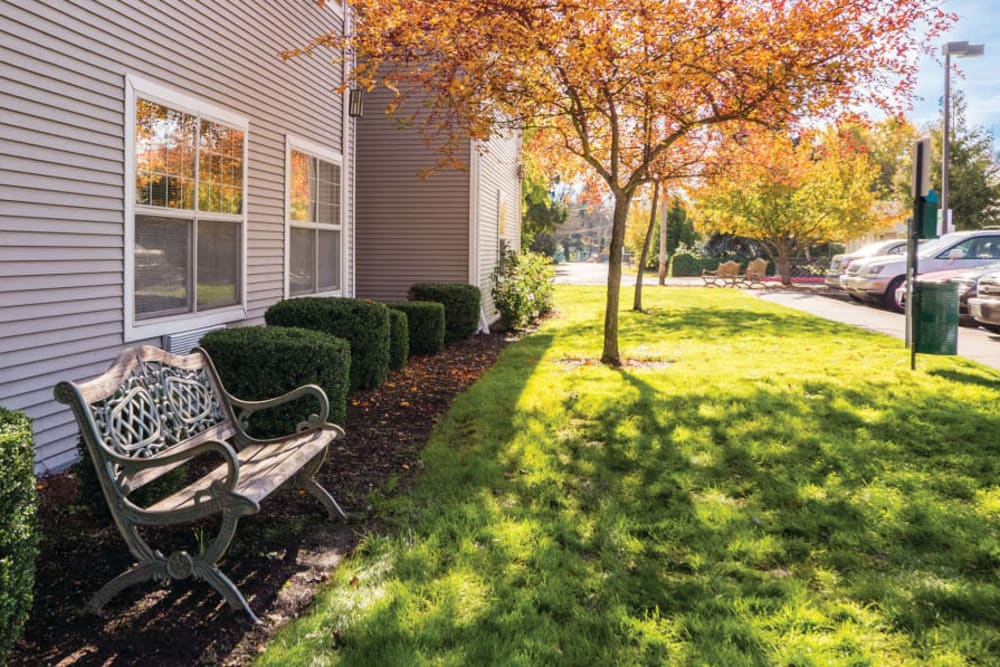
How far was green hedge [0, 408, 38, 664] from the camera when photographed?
2.48m

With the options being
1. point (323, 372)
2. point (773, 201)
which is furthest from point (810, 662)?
point (773, 201)

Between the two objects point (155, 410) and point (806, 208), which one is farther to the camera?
point (806, 208)

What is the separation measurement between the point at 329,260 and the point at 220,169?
296cm

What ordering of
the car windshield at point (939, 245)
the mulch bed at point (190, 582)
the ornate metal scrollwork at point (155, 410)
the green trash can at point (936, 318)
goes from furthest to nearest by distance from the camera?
the car windshield at point (939, 245) → the green trash can at point (936, 318) → the ornate metal scrollwork at point (155, 410) → the mulch bed at point (190, 582)

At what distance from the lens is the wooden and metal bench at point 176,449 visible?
306 centimetres

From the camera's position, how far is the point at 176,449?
3758 millimetres

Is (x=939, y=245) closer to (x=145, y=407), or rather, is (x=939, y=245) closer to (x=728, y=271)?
(x=728, y=271)

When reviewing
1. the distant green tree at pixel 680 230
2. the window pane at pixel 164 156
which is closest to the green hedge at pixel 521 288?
the window pane at pixel 164 156

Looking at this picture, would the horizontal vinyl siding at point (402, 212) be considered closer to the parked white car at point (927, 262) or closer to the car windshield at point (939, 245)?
the parked white car at point (927, 262)

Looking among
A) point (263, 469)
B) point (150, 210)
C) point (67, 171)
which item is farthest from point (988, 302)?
point (67, 171)

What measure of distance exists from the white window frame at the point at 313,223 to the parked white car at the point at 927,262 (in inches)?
518

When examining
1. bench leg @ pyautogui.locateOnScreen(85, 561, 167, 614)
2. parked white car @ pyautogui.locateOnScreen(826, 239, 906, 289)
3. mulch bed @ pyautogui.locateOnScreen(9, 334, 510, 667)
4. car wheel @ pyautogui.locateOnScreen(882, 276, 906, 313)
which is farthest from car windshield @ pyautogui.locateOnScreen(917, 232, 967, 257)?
bench leg @ pyautogui.locateOnScreen(85, 561, 167, 614)

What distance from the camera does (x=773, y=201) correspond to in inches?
1089

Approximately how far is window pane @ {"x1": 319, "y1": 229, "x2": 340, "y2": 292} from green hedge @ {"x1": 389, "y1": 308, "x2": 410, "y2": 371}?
3.93 ft
